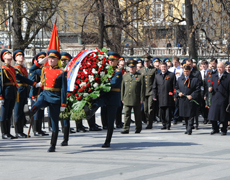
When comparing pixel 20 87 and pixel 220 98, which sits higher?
pixel 20 87

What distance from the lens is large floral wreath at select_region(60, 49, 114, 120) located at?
1055cm

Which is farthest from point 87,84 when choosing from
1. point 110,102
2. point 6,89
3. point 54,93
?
point 6,89

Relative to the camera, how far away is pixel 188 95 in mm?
13266

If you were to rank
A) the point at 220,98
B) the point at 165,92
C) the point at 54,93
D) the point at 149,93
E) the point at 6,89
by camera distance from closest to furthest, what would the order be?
the point at 54,93
the point at 6,89
the point at 220,98
the point at 165,92
the point at 149,93

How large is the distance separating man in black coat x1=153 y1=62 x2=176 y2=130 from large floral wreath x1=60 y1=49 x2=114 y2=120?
3.90 metres

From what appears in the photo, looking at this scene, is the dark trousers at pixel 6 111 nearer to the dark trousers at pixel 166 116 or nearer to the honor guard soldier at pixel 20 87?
the honor guard soldier at pixel 20 87

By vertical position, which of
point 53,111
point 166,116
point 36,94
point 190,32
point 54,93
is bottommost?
point 166,116

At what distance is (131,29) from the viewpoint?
27906 mm

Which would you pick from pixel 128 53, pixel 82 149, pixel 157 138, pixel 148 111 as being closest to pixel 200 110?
pixel 148 111

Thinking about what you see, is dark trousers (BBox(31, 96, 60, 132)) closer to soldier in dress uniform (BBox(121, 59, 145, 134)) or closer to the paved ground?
the paved ground

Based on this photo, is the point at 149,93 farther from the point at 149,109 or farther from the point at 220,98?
the point at 220,98

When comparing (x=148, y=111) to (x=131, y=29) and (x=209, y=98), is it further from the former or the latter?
(x=131, y=29)

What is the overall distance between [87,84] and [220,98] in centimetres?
402

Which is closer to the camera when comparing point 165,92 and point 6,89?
point 6,89
